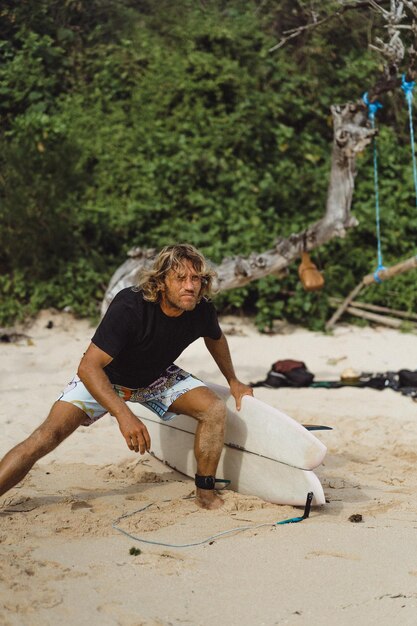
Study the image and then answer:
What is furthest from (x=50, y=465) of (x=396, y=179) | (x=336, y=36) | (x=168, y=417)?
(x=336, y=36)

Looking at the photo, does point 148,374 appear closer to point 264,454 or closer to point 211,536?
point 264,454

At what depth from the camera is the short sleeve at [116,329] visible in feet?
13.6

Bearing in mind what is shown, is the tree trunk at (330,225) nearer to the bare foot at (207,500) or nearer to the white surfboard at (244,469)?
the white surfboard at (244,469)

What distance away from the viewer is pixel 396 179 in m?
9.82

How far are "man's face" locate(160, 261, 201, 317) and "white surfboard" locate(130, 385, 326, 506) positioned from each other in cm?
74

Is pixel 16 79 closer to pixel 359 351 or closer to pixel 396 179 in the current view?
pixel 396 179

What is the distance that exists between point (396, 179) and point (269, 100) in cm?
174

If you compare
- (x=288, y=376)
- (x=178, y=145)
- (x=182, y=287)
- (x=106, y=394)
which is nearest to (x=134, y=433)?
(x=106, y=394)

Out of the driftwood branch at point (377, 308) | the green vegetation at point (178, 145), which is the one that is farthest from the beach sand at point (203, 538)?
the green vegetation at point (178, 145)

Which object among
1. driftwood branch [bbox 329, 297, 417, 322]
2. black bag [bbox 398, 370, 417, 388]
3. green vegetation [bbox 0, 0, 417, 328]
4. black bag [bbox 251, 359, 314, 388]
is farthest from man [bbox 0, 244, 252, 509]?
driftwood branch [bbox 329, 297, 417, 322]

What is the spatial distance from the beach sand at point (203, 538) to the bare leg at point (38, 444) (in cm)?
24

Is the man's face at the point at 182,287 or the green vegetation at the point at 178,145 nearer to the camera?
the man's face at the point at 182,287

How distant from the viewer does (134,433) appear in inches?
159

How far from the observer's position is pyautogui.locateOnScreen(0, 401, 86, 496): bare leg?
413cm
